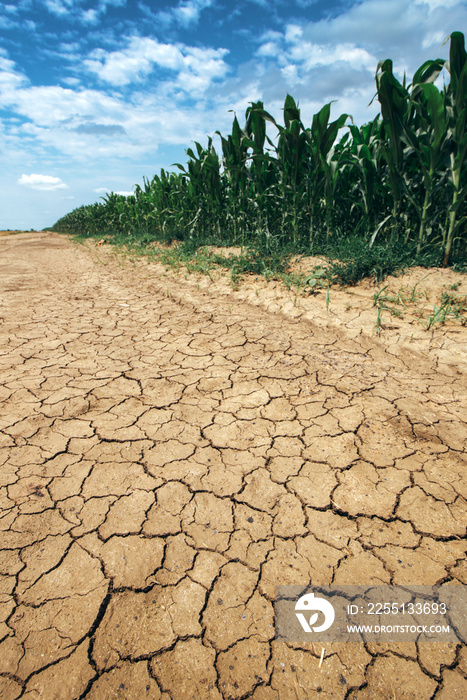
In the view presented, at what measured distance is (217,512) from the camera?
136 cm

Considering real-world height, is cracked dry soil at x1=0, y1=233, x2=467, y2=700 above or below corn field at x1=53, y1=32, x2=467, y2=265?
below

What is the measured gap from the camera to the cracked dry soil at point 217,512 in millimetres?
938

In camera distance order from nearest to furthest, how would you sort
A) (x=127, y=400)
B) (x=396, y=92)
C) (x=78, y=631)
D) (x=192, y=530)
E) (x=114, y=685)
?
(x=114, y=685) < (x=78, y=631) < (x=192, y=530) < (x=127, y=400) < (x=396, y=92)

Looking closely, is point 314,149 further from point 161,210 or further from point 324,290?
point 161,210

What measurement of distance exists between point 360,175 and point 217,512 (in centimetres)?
446

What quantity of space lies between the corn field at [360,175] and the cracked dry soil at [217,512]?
2152mm

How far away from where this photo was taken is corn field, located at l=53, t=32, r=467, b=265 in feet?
10.8

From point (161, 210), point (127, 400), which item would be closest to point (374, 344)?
point (127, 400)

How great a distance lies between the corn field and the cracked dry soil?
7.06 feet

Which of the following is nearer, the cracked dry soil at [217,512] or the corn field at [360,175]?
the cracked dry soil at [217,512]

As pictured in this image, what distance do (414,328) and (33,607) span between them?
2863mm

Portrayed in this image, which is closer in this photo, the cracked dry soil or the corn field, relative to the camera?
the cracked dry soil

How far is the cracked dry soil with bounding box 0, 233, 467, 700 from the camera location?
94cm

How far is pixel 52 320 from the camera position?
3.57m
